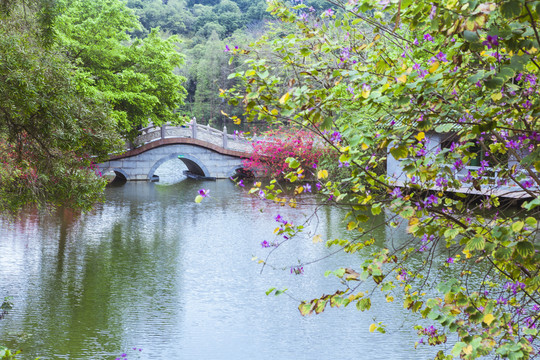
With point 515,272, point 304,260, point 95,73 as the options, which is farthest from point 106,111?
point 95,73

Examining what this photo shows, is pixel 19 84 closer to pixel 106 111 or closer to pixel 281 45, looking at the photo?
pixel 106 111

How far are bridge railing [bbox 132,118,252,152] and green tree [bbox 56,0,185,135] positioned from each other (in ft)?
2.31

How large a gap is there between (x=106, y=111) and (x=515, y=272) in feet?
24.6

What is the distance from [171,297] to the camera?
29.8 feet

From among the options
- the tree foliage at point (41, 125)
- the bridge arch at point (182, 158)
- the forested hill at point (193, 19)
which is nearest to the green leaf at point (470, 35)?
the tree foliage at point (41, 125)

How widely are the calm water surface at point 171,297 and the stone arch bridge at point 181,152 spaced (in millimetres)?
10533

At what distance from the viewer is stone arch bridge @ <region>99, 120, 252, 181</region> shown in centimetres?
Result: 2570

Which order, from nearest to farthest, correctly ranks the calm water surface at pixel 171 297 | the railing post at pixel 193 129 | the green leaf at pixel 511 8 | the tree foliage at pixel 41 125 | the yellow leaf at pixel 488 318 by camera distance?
the green leaf at pixel 511 8 < the yellow leaf at pixel 488 318 < the tree foliage at pixel 41 125 < the calm water surface at pixel 171 297 < the railing post at pixel 193 129

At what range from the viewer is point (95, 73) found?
23.6m

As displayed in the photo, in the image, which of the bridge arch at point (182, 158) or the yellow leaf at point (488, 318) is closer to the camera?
the yellow leaf at point (488, 318)

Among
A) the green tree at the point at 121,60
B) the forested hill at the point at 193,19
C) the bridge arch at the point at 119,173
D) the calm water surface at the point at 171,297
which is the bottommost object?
the calm water surface at the point at 171,297

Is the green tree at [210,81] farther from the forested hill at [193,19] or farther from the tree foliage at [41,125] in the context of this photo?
the tree foliage at [41,125]

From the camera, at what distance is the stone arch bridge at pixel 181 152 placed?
25.7 meters

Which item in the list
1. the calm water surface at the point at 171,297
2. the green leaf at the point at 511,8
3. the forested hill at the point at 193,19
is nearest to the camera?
the green leaf at the point at 511,8
